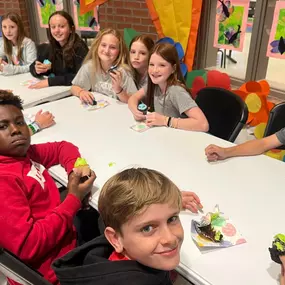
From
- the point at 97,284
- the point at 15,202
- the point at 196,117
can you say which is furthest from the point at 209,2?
the point at 97,284

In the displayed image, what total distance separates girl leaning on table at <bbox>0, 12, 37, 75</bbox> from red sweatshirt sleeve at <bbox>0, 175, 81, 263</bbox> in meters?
2.40

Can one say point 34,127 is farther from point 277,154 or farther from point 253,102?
point 253,102

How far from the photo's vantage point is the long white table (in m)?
0.96

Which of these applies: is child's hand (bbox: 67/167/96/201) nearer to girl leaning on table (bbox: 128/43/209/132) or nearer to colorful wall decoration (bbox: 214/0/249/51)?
girl leaning on table (bbox: 128/43/209/132)

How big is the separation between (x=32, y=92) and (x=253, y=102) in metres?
1.86

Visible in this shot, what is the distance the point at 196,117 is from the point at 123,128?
0.44 metres

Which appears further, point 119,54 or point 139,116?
point 119,54

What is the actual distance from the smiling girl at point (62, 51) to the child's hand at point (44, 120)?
3.07ft

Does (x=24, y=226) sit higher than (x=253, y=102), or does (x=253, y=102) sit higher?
(x=24, y=226)

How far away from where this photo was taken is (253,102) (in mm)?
2678

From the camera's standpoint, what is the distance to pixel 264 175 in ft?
4.53

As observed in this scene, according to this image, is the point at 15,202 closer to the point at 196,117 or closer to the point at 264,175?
the point at 264,175

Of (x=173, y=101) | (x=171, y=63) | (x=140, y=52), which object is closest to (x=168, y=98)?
(x=173, y=101)

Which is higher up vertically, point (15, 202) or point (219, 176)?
point (15, 202)
